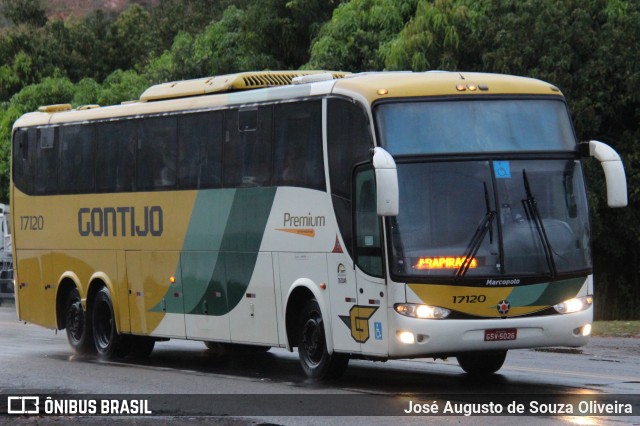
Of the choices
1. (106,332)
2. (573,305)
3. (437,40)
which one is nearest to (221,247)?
(106,332)

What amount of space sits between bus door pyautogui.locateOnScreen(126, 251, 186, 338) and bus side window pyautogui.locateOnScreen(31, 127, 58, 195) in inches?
97.7

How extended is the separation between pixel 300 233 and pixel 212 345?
612 centimetres

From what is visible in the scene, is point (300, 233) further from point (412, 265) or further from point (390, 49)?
point (390, 49)

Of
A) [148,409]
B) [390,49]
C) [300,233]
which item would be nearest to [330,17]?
[390,49]

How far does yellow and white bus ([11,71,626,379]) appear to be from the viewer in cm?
1377

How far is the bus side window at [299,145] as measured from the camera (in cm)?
1537

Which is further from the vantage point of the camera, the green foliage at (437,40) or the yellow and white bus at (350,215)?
the green foliage at (437,40)

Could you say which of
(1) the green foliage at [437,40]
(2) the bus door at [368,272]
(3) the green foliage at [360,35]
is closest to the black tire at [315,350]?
(2) the bus door at [368,272]

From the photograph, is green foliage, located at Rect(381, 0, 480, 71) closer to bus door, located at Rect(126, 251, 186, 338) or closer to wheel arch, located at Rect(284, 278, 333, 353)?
bus door, located at Rect(126, 251, 186, 338)

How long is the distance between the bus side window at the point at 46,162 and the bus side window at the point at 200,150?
146 inches

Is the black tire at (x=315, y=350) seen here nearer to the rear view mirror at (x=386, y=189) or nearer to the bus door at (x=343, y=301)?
the bus door at (x=343, y=301)

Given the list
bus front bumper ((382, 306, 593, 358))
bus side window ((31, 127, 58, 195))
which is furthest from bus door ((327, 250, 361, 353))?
bus side window ((31, 127, 58, 195))

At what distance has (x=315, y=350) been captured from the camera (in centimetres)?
1547

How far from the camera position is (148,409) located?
1311 cm
